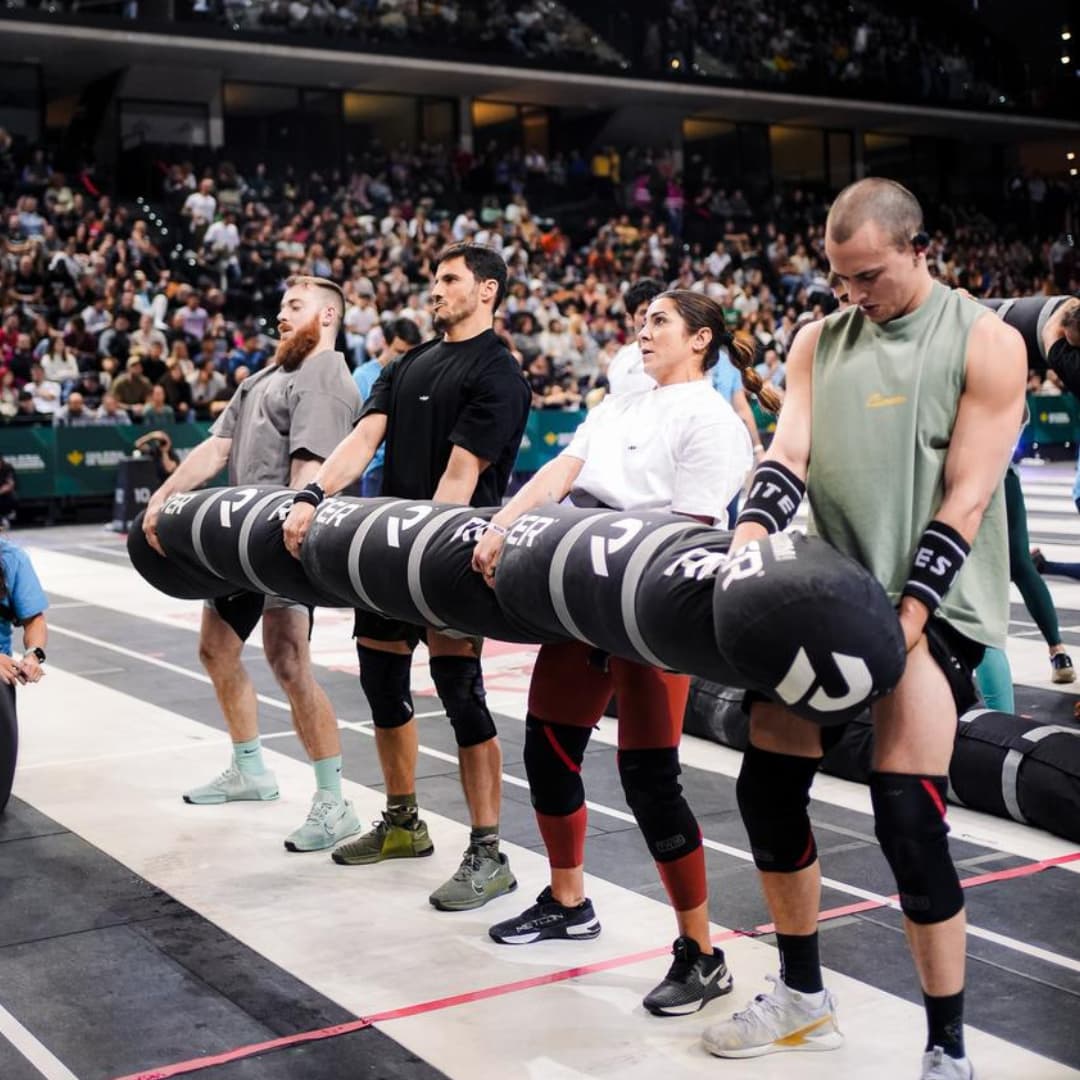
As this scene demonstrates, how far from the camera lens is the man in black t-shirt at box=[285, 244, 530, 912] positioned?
15.3 ft

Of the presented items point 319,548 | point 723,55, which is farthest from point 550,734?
point 723,55

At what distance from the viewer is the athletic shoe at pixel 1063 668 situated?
7.41 meters

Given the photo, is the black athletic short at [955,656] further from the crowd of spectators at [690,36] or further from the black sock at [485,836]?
the crowd of spectators at [690,36]

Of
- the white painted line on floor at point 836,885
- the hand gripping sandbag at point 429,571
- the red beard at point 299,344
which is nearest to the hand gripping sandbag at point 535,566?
the hand gripping sandbag at point 429,571

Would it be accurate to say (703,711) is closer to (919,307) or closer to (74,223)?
(919,307)

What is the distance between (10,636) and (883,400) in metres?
3.69

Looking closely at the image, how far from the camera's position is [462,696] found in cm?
468

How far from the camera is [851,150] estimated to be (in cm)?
3647

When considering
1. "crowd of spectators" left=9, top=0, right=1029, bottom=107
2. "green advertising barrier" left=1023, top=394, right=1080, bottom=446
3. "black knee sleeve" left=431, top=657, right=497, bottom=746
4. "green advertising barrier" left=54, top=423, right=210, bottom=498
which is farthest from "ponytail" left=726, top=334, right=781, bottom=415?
"crowd of spectators" left=9, top=0, right=1029, bottom=107

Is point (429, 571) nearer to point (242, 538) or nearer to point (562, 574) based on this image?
point (562, 574)

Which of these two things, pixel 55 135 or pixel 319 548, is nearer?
pixel 319 548

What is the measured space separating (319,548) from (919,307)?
74.0 inches

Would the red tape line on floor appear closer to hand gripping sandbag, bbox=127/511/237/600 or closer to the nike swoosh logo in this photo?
the nike swoosh logo

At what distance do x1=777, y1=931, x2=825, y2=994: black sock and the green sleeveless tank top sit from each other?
81 cm
